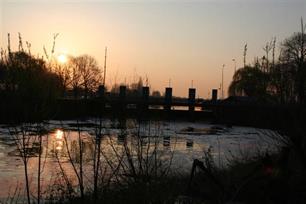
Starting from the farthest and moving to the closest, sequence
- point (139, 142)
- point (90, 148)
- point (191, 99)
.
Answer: point (191, 99)
point (90, 148)
point (139, 142)

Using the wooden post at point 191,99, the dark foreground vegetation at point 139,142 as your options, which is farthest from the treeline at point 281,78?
the wooden post at point 191,99

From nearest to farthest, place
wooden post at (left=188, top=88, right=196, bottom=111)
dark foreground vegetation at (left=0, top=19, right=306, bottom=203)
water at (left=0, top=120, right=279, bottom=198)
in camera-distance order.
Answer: dark foreground vegetation at (left=0, top=19, right=306, bottom=203) < water at (left=0, top=120, right=279, bottom=198) < wooden post at (left=188, top=88, right=196, bottom=111)

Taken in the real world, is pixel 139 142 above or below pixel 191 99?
below

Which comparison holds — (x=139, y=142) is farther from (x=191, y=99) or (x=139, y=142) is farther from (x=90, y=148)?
(x=191, y=99)

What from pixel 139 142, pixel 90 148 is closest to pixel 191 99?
pixel 90 148

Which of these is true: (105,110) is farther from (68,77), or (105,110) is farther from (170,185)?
(170,185)

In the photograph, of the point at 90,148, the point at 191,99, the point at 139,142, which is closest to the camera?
the point at 139,142

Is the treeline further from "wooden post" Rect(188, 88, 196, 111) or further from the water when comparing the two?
"wooden post" Rect(188, 88, 196, 111)

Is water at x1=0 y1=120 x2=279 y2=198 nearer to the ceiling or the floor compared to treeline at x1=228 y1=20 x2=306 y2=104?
nearer to the floor

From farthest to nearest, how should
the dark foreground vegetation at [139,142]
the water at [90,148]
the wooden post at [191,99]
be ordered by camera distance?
1. the wooden post at [191,99]
2. the water at [90,148]
3. the dark foreground vegetation at [139,142]

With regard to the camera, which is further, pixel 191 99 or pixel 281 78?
pixel 191 99

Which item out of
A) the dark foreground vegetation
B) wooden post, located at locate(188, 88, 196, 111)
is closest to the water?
the dark foreground vegetation

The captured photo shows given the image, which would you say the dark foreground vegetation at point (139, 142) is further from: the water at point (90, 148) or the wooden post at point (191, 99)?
the wooden post at point (191, 99)

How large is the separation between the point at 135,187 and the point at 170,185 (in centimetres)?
110
